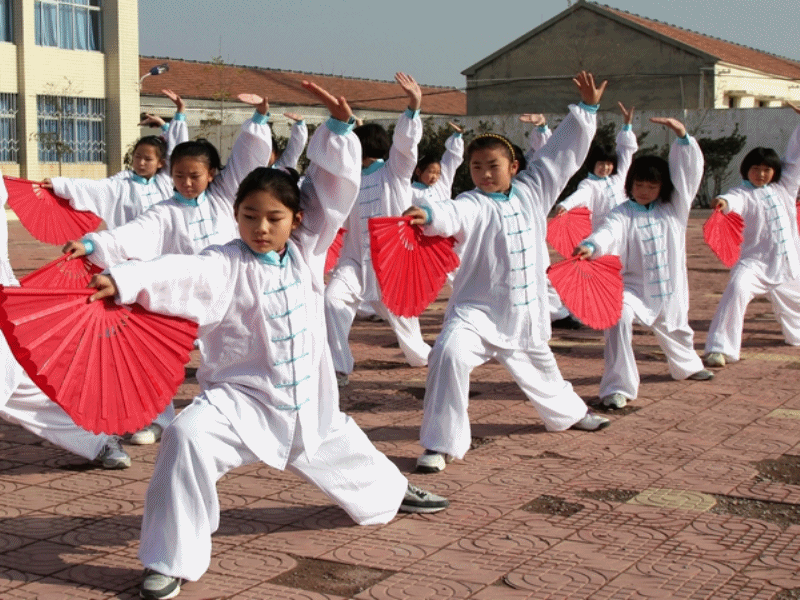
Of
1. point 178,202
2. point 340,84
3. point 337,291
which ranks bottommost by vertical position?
point 337,291

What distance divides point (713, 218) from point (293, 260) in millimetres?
5332

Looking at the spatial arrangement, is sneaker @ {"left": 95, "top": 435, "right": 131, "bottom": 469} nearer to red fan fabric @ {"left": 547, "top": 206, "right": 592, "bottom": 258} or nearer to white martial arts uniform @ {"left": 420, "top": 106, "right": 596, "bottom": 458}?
white martial arts uniform @ {"left": 420, "top": 106, "right": 596, "bottom": 458}

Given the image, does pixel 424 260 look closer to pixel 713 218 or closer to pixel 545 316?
pixel 545 316

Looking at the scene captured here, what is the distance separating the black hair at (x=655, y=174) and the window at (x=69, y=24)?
2608 centimetres

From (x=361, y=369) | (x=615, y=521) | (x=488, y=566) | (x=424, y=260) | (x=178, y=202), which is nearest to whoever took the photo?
(x=488, y=566)

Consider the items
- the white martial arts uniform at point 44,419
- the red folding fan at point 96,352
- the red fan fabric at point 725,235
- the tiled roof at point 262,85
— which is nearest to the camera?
the red folding fan at point 96,352

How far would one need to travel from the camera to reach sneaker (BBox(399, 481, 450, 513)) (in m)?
4.93

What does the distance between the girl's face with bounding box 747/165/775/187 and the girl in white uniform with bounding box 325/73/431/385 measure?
2.86 metres

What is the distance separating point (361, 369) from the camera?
8.58 meters

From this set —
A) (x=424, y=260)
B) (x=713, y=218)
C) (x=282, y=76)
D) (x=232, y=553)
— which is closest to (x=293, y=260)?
(x=232, y=553)

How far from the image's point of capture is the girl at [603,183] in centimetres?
1066

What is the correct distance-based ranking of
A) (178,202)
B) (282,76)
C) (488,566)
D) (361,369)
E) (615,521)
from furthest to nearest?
(282,76) → (361,369) → (178,202) → (615,521) → (488,566)

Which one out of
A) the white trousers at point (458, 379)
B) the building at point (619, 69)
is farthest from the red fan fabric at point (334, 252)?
the building at point (619, 69)

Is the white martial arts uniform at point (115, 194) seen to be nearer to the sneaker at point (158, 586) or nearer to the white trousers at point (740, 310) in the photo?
the sneaker at point (158, 586)
